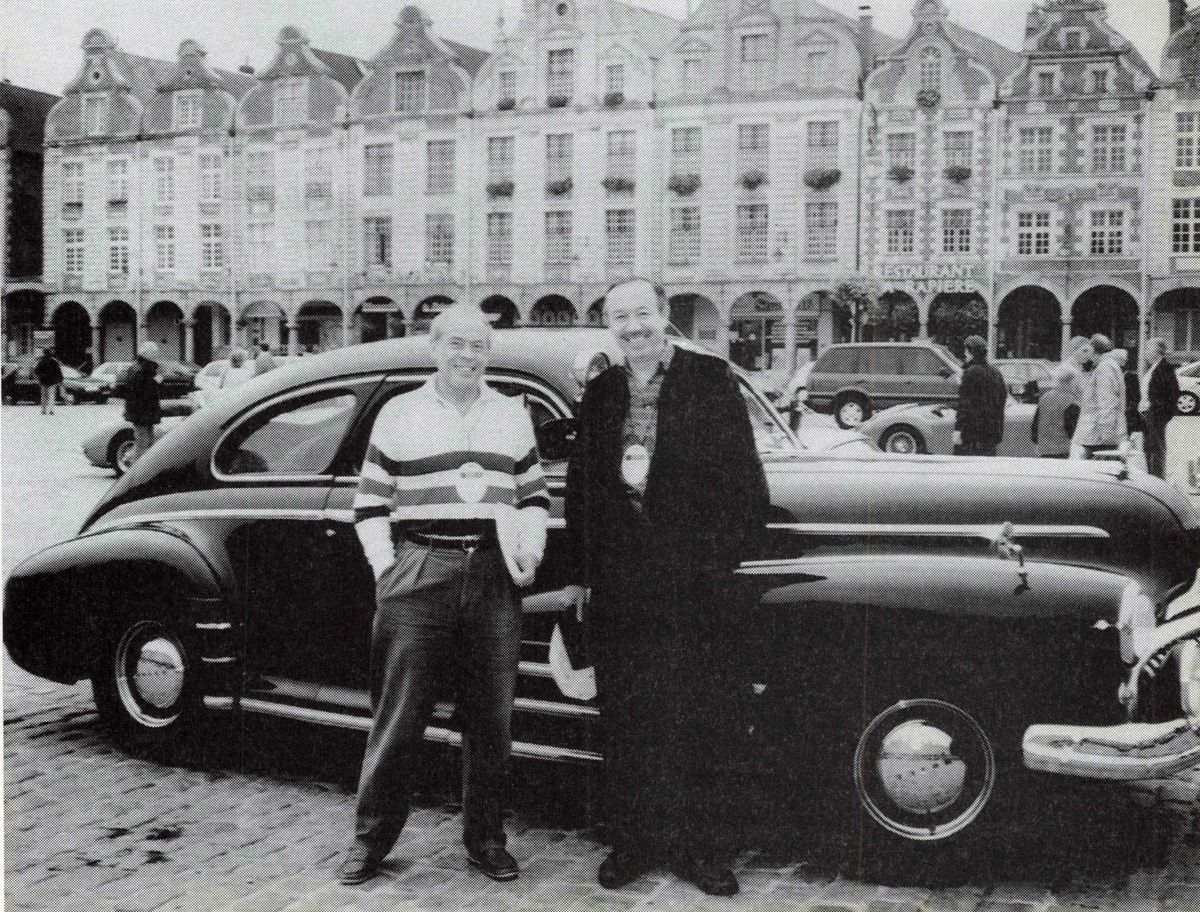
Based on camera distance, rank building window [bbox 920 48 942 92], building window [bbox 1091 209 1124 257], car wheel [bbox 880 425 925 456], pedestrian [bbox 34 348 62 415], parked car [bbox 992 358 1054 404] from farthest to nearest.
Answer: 1. car wheel [bbox 880 425 925 456]
2. parked car [bbox 992 358 1054 404]
3. pedestrian [bbox 34 348 62 415]
4. building window [bbox 1091 209 1124 257]
5. building window [bbox 920 48 942 92]

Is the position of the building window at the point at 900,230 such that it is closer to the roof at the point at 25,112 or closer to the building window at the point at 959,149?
the building window at the point at 959,149

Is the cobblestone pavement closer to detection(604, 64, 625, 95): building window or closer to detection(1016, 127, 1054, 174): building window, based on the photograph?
detection(1016, 127, 1054, 174): building window

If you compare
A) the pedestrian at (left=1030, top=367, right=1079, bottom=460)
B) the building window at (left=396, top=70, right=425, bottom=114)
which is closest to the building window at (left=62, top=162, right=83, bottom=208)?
the building window at (left=396, top=70, right=425, bottom=114)

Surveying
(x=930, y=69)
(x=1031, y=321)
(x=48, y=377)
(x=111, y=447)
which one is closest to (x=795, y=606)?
(x=930, y=69)

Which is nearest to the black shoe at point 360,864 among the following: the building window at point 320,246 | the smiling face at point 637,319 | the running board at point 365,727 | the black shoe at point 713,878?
the running board at point 365,727

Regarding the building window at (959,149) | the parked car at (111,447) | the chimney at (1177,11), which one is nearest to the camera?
the chimney at (1177,11)

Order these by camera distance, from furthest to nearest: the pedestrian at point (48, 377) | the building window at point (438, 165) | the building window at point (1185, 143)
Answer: the pedestrian at point (48, 377) < the building window at point (438, 165) < the building window at point (1185, 143)

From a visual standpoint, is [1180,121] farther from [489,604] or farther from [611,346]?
[489,604]
